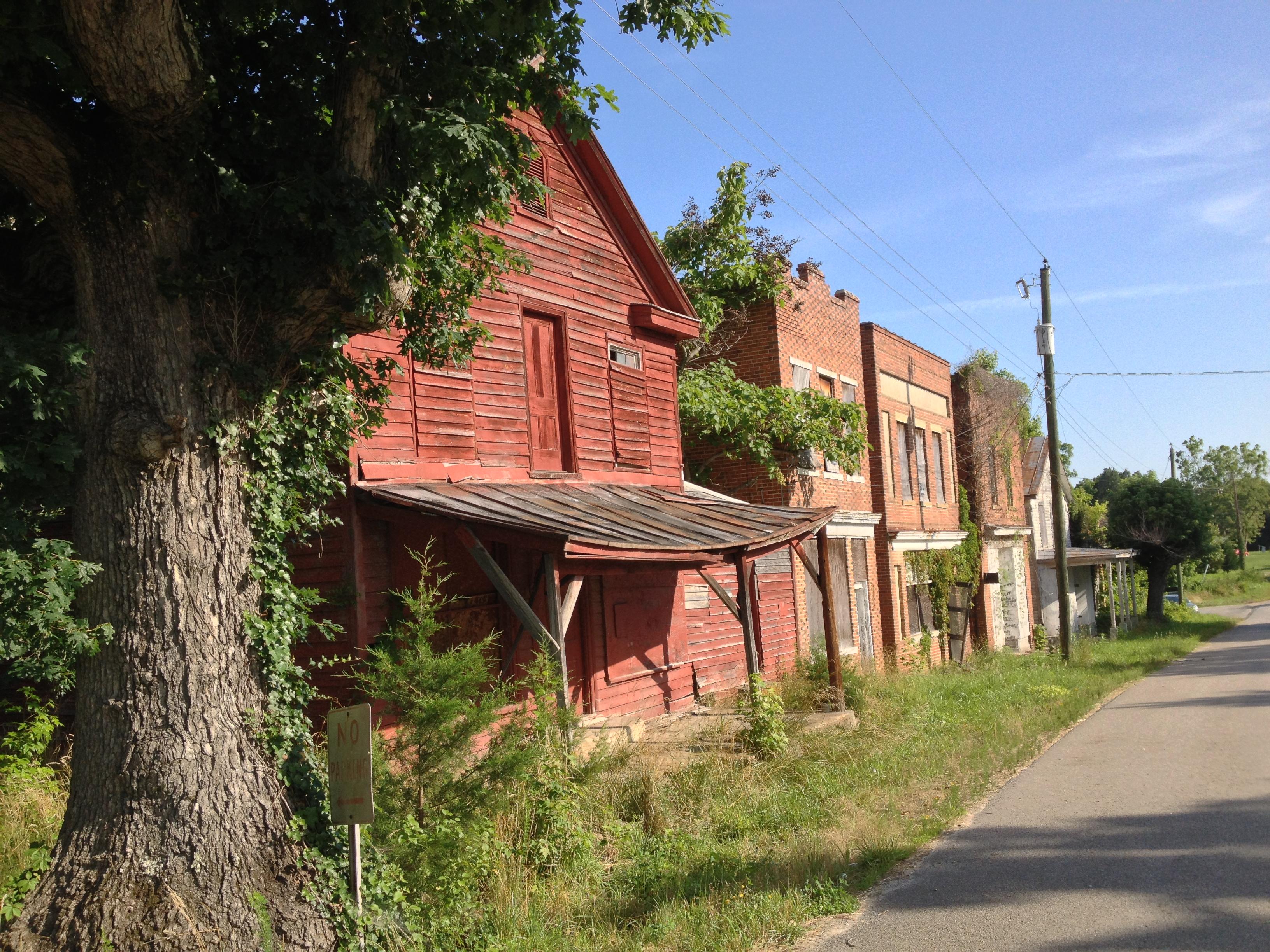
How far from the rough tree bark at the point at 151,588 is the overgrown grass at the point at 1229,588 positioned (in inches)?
2672

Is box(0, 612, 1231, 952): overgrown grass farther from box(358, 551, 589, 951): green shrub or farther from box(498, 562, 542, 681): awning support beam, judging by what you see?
box(498, 562, 542, 681): awning support beam

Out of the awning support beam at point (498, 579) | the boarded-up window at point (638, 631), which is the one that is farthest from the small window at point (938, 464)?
the awning support beam at point (498, 579)

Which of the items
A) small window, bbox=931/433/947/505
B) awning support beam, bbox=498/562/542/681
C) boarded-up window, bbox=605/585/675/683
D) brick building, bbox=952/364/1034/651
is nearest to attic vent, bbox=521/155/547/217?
awning support beam, bbox=498/562/542/681

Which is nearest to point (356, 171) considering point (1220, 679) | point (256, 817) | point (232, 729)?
point (232, 729)

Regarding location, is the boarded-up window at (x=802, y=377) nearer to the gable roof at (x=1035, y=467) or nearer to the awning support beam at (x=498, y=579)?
the awning support beam at (x=498, y=579)

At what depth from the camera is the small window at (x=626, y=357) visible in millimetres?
14359

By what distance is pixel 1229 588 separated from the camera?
73688 millimetres

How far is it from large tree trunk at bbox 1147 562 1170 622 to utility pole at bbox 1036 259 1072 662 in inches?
895

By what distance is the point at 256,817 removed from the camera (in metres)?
6.09

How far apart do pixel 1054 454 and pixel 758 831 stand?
57.3 ft

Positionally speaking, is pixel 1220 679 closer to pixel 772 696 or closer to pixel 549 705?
pixel 772 696

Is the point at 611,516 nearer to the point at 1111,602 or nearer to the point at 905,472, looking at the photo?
the point at 905,472

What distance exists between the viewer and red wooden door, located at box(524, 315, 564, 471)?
1266cm

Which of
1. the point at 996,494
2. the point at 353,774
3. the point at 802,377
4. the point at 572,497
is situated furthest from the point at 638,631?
the point at 996,494
